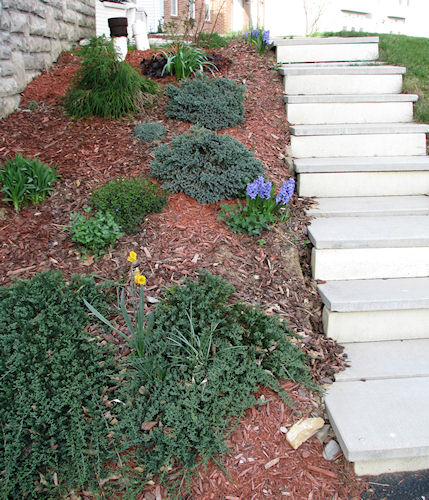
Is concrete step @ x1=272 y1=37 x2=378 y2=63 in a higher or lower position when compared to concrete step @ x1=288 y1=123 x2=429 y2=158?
higher

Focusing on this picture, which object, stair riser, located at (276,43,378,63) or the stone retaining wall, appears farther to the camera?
stair riser, located at (276,43,378,63)

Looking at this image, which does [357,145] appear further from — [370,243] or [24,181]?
[24,181]

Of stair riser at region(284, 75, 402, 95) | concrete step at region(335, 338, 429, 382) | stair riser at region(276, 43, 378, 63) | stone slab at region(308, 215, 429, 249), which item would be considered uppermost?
stair riser at region(276, 43, 378, 63)

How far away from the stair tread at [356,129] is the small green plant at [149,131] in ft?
4.36

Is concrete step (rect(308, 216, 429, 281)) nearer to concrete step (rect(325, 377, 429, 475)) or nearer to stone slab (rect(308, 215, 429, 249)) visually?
stone slab (rect(308, 215, 429, 249))

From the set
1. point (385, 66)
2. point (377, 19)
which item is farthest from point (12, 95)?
point (377, 19)

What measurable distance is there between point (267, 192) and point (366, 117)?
2217 millimetres

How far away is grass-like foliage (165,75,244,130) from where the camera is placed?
4.09m

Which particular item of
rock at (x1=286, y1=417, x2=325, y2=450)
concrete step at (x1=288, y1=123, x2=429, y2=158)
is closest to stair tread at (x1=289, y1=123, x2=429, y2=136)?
concrete step at (x1=288, y1=123, x2=429, y2=158)

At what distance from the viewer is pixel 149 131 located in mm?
3912

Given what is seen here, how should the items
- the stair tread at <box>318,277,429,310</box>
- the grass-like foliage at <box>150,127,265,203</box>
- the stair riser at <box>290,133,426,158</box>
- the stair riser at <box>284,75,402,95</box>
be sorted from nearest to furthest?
the stair tread at <box>318,277,429,310</box> < the grass-like foliage at <box>150,127,265,203</box> < the stair riser at <box>290,133,426,158</box> < the stair riser at <box>284,75,402,95</box>

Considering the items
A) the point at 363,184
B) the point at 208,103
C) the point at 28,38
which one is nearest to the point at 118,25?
the point at 28,38

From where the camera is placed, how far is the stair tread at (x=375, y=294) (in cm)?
267

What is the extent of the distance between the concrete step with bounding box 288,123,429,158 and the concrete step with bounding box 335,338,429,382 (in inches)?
83.1
